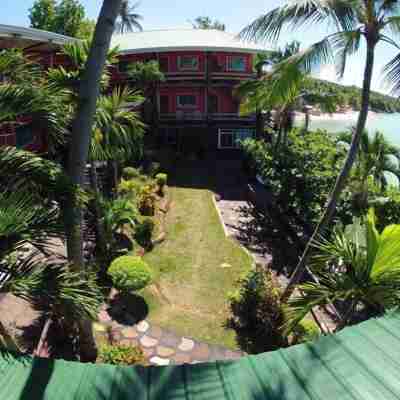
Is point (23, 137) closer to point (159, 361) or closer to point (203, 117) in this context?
point (159, 361)

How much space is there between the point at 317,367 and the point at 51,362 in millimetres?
2827

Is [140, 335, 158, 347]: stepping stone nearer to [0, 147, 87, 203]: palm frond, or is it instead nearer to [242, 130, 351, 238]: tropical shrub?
[0, 147, 87, 203]: palm frond

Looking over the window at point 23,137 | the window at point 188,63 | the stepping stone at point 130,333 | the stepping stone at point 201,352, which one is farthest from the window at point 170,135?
the stepping stone at point 201,352

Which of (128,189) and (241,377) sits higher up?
(241,377)

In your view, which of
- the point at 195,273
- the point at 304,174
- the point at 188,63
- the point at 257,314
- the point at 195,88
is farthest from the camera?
the point at 195,88

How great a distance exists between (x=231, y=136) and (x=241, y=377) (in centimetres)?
2676

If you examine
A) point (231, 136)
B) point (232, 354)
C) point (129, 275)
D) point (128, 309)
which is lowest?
point (232, 354)

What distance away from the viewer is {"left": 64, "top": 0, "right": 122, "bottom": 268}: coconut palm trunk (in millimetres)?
5219

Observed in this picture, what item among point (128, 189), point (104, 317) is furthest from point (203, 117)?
point (104, 317)

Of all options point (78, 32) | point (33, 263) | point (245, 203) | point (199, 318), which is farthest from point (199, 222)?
point (78, 32)

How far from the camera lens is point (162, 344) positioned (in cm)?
856

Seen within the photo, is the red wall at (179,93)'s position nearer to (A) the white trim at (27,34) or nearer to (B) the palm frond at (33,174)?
(A) the white trim at (27,34)

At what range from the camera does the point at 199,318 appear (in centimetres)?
962

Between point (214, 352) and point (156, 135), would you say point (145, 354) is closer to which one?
point (214, 352)
